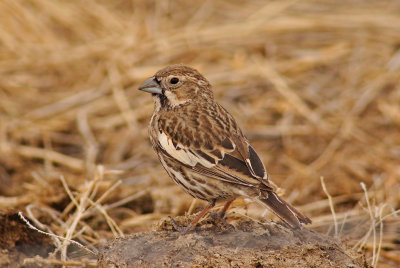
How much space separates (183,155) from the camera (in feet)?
14.5

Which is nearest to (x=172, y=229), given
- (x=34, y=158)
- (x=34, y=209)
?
(x=34, y=209)

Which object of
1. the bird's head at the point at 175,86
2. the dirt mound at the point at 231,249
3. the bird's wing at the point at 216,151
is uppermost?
the bird's head at the point at 175,86

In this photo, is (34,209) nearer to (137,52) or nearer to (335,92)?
(137,52)

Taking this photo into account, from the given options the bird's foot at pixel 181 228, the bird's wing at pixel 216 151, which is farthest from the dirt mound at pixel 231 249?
the bird's wing at pixel 216 151

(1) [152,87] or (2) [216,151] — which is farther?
(1) [152,87]

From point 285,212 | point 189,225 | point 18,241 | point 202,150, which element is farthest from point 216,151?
point 18,241

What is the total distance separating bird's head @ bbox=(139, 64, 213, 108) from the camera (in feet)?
16.5

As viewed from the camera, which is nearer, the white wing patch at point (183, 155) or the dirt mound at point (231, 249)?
the dirt mound at point (231, 249)

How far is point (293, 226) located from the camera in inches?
153

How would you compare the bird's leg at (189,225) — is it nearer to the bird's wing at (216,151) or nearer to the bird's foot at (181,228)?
the bird's foot at (181,228)

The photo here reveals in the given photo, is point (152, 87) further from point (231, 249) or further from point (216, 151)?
point (231, 249)

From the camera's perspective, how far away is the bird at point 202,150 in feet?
13.6

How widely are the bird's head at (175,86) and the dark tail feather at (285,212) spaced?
1.28 m

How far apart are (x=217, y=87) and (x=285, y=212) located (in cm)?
477
